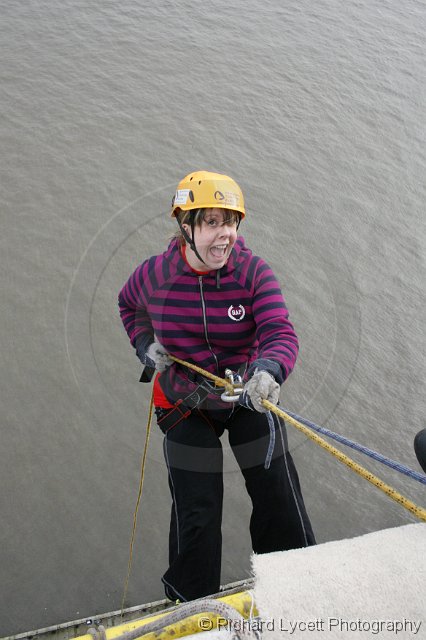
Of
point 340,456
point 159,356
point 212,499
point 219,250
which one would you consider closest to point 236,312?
point 219,250

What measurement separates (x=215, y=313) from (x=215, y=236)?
350 millimetres

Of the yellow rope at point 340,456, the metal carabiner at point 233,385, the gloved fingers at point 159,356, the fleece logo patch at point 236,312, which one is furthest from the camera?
the gloved fingers at point 159,356

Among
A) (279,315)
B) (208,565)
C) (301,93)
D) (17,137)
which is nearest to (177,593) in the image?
(208,565)

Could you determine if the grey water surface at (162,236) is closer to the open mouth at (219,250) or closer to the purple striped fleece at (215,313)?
the purple striped fleece at (215,313)

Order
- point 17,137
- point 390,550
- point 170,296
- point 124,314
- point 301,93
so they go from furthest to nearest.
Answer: point 301,93, point 17,137, point 124,314, point 170,296, point 390,550

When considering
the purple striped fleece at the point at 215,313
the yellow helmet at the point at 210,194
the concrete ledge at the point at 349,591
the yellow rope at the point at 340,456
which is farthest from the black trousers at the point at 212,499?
the concrete ledge at the point at 349,591

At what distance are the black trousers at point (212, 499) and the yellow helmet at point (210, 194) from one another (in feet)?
3.23

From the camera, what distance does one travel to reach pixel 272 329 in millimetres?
2516

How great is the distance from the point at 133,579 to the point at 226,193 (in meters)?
2.15

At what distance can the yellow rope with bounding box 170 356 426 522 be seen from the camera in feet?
5.15

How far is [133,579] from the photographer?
10.6 ft

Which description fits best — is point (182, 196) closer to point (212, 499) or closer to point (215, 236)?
point (215, 236)

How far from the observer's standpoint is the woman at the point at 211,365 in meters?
2.48

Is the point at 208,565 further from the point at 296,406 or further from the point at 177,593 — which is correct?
the point at 296,406
